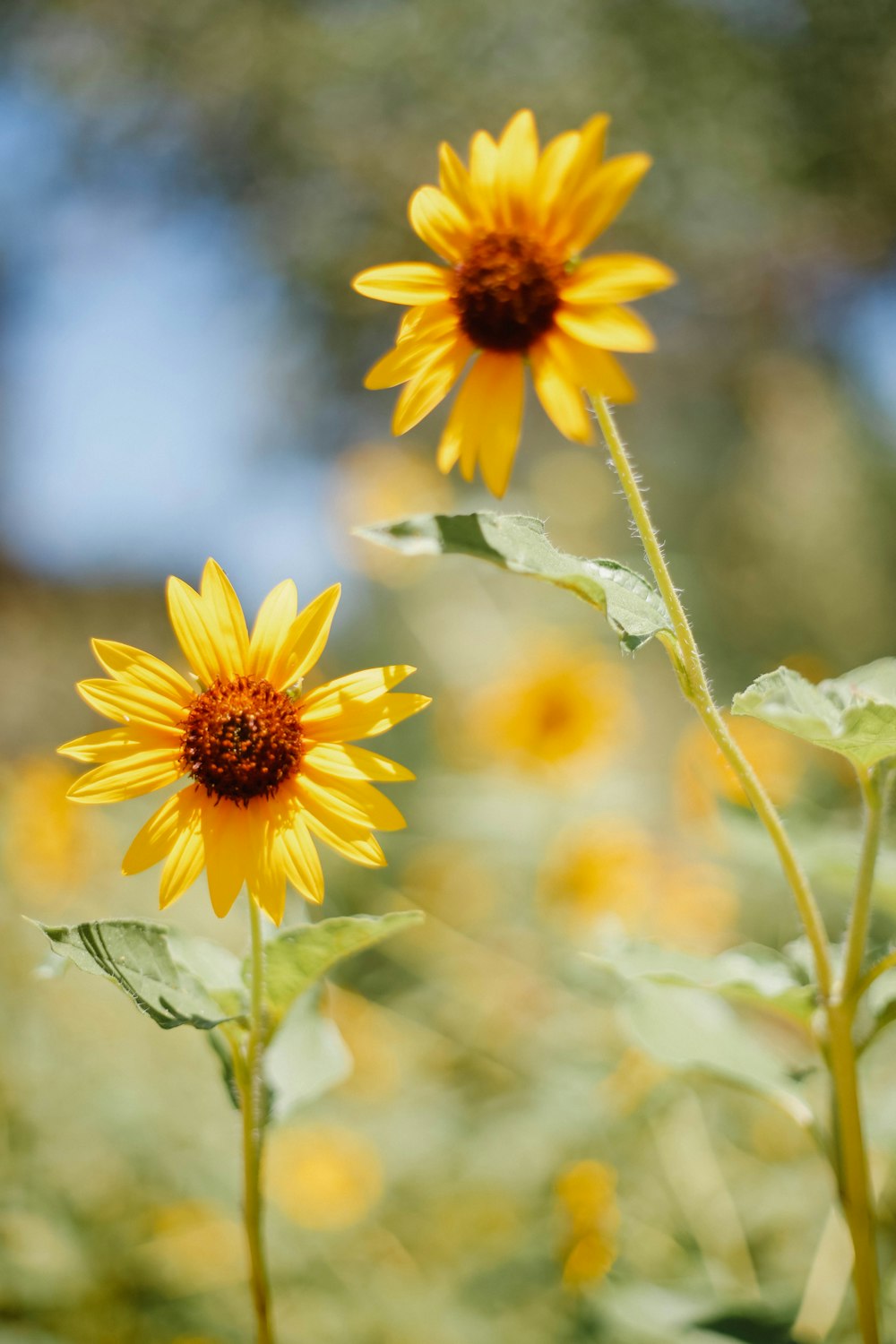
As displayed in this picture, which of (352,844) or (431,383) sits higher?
(431,383)

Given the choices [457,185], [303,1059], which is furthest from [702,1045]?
[457,185]

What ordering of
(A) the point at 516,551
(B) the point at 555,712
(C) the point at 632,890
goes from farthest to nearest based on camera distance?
(B) the point at 555,712 → (C) the point at 632,890 → (A) the point at 516,551

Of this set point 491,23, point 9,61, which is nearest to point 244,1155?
point 491,23

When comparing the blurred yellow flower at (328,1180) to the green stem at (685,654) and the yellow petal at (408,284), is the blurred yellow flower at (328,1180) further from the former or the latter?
the yellow petal at (408,284)

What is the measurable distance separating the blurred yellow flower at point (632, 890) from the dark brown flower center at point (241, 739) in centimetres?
64

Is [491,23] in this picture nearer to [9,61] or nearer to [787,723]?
[9,61]

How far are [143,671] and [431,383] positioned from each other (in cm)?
17

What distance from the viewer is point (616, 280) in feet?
1.09

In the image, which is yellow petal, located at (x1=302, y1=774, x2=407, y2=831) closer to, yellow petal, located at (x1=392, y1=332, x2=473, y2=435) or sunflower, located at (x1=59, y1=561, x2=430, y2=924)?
sunflower, located at (x1=59, y1=561, x2=430, y2=924)

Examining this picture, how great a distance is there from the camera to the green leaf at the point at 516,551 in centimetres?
29

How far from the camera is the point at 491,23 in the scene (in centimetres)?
207

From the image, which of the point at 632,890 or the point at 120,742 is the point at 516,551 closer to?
the point at 120,742

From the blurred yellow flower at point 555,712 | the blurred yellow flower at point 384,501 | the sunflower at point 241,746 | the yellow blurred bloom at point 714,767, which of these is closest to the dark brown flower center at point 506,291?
the sunflower at point 241,746

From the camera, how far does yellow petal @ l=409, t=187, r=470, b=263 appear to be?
356 millimetres
